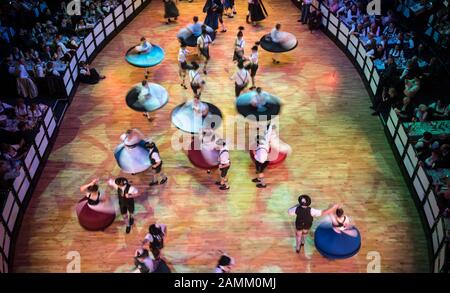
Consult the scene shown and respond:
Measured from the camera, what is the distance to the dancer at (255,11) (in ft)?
48.8

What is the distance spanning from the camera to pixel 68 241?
868cm

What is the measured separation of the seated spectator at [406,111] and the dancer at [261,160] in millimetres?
3408

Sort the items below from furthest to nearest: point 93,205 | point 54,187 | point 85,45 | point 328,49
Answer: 1. point 328,49
2. point 85,45
3. point 54,187
4. point 93,205

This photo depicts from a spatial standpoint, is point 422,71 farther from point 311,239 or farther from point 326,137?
point 311,239

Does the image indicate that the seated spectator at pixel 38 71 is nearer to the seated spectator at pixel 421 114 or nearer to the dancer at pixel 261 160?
the dancer at pixel 261 160

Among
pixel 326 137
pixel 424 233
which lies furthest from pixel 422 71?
pixel 424 233

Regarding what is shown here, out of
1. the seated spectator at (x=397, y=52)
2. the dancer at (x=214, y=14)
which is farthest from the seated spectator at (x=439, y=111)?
the dancer at (x=214, y=14)

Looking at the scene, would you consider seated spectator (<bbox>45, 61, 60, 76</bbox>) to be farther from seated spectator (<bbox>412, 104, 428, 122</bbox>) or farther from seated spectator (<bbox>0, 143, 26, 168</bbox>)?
seated spectator (<bbox>412, 104, 428, 122</bbox>)

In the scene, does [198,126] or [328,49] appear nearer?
[198,126]

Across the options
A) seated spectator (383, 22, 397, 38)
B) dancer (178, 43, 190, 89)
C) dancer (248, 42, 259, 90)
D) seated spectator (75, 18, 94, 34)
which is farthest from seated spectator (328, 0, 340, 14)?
seated spectator (75, 18, 94, 34)

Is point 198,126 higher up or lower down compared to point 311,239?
higher up

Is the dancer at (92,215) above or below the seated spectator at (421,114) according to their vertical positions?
below

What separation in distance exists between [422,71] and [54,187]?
9.12m

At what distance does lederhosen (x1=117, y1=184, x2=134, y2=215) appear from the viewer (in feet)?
26.8
